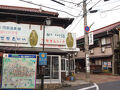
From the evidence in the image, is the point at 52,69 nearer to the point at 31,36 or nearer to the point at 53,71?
the point at 53,71

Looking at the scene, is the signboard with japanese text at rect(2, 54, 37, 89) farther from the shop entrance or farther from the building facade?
the shop entrance

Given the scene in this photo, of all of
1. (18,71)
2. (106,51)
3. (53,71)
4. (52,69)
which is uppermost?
(106,51)

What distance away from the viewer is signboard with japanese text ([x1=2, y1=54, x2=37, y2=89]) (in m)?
9.28

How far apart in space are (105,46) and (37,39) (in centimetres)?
1366

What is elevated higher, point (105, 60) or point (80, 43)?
point (80, 43)

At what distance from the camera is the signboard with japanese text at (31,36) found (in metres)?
13.0

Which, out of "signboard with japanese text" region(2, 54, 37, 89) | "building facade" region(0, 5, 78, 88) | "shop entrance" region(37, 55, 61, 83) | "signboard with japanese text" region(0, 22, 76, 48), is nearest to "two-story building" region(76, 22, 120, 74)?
"building facade" region(0, 5, 78, 88)

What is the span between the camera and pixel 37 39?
13.8m

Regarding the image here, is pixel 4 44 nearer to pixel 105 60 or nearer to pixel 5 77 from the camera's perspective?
pixel 5 77

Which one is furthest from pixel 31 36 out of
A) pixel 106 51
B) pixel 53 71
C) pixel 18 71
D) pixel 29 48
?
pixel 106 51

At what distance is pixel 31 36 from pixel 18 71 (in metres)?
5.05

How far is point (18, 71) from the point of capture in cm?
954

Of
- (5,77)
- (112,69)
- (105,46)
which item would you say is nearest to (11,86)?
(5,77)

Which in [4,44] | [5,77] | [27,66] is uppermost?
[4,44]
